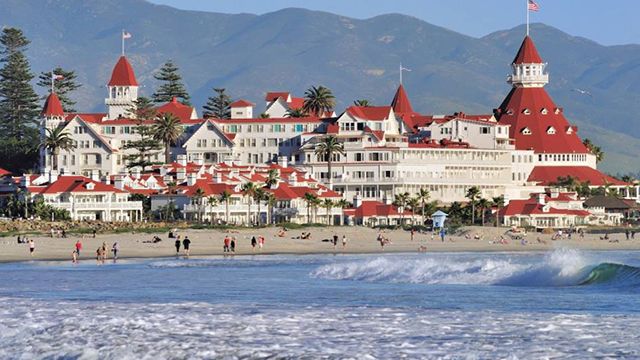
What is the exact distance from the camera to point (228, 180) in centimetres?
10925

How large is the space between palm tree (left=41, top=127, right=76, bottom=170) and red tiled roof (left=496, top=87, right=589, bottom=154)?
39.6 meters

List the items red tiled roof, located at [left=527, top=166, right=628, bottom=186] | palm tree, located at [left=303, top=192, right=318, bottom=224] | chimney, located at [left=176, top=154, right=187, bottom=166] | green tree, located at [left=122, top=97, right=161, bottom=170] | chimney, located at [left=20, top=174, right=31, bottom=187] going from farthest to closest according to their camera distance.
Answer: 1. red tiled roof, located at [left=527, top=166, right=628, bottom=186]
2. green tree, located at [left=122, top=97, right=161, bottom=170]
3. chimney, located at [left=176, top=154, right=187, bottom=166]
4. chimney, located at [left=20, top=174, right=31, bottom=187]
5. palm tree, located at [left=303, top=192, right=318, bottom=224]

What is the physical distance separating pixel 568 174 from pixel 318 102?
80.7ft

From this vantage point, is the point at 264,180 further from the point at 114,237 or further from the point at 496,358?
the point at 496,358

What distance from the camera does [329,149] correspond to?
403ft

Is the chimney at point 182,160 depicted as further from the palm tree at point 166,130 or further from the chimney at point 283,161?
the chimney at point 283,161

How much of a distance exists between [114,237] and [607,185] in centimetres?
6000

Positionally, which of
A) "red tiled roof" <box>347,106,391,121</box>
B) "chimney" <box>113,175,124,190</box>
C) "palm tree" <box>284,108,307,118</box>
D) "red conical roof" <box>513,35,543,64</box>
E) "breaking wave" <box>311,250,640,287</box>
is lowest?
"breaking wave" <box>311,250,640,287</box>

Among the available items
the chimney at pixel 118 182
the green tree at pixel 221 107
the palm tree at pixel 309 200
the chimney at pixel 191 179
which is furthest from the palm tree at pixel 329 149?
the green tree at pixel 221 107

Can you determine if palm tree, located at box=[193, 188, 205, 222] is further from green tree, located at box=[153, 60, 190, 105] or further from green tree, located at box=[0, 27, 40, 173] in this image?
green tree, located at box=[153, 60, 190, 105]

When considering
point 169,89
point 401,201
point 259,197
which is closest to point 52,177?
point 259,197

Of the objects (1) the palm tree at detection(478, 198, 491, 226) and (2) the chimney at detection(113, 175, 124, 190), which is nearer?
(2) the chimney at detection(113, 175, 124, 190)

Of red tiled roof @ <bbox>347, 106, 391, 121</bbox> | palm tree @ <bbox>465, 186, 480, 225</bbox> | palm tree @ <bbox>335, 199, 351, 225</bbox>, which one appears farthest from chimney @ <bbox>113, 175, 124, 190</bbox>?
red tiled roof @ <bbox>347, 106, 391, 121</bbox>

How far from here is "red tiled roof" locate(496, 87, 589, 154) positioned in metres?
136
